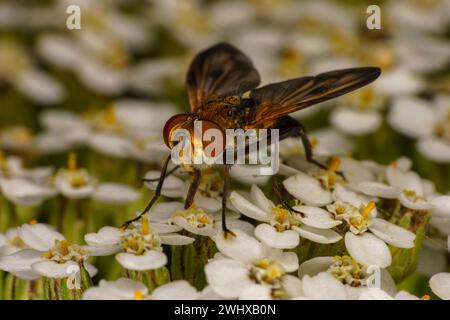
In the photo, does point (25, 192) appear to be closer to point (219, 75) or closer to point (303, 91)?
point (219, 75)

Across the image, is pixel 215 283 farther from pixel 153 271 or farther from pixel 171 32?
pixel 171 32

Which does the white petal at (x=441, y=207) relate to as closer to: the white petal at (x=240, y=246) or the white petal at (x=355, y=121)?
the white petal at (x=240, y=246)

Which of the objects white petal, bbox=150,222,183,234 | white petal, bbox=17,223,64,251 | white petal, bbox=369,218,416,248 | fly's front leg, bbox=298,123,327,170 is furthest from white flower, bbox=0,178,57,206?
white petal, bbox=369,218,416,248

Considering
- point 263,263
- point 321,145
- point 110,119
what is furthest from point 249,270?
point 110,119

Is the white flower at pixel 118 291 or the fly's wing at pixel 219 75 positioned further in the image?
the fly's wing at pixel 219 75

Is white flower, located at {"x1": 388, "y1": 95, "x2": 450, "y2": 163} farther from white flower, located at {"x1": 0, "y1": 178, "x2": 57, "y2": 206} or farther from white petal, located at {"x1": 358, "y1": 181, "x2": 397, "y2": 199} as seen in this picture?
white flower, located at {"x1": 0, "y1": 178, "x2": 57, "y2": 206}

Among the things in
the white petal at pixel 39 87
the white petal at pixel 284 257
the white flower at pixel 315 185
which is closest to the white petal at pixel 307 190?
the white flower at pixel 315 185
